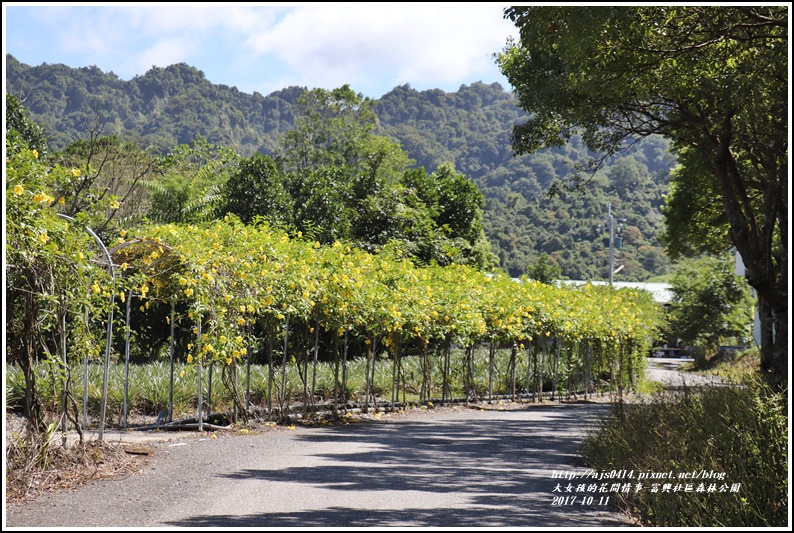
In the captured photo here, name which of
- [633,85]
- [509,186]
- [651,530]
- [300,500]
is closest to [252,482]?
[300,500]

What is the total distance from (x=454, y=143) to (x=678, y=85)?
293ft

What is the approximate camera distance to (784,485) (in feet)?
19.5

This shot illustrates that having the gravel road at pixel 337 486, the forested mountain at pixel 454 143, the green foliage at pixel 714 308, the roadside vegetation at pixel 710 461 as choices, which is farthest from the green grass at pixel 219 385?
the forested mountain at pixel 454 143

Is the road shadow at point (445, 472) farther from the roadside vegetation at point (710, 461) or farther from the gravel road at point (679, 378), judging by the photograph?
the gravel road at point (679, 378)

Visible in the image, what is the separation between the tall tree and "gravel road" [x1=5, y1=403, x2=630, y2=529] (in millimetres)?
3939

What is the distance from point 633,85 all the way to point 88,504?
27.6ft

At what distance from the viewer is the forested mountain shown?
6962cm

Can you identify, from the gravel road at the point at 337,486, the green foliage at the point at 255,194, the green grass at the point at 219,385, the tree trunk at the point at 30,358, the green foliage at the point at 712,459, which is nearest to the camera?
the green foliage at the point at 712,459

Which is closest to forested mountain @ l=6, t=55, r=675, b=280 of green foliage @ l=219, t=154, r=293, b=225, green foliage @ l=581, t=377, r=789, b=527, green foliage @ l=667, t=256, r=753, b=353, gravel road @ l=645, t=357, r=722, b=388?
green foliage @ l=667, t=256, r=753, b=353

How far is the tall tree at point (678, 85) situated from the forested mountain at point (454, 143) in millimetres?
A: 46484

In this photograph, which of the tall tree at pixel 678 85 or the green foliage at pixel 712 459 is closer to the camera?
the green foliage at pixel 712 459

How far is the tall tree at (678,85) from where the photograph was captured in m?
9.45

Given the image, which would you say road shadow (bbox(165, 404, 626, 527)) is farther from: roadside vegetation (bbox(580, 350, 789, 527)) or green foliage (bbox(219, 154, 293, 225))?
green foliage (bbox(219, 154, 293, 225))

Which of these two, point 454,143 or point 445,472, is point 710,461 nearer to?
point 445,472
